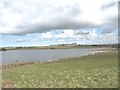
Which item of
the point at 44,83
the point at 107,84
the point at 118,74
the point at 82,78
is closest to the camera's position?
the point at 107,84

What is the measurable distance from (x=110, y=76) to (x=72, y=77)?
458 cm

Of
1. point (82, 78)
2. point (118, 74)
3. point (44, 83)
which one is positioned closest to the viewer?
point (44, 83)

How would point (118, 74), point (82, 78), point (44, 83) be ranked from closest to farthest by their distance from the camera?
1. point (44, 83)
2. point (82, 78)
3. point (118, 74)

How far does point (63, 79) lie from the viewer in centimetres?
3591

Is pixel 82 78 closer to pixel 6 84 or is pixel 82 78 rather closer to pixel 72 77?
pixel 72 77

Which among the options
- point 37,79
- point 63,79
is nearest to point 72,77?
point 63,79

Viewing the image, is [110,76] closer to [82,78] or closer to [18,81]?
[82,78]

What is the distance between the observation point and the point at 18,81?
36.7 metres

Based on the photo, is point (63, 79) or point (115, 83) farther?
point (63, 79)

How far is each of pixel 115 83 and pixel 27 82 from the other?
1023 centimetres

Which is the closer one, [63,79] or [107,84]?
[107,84]

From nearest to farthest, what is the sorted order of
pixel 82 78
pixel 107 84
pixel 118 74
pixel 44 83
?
pixel 107 84
pixel 44 83
pixel 82 78
pixel 118 74

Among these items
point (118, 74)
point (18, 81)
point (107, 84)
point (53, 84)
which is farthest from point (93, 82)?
point (18, 81)

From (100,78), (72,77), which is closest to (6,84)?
(72,77)
